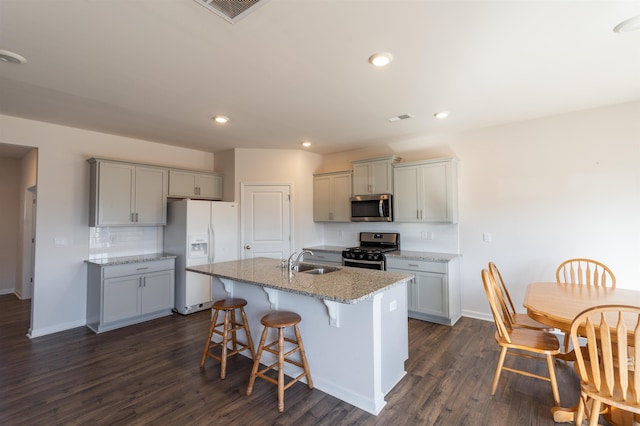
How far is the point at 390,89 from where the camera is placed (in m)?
2.82

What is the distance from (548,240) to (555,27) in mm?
2578

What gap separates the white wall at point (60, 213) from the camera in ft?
12.0

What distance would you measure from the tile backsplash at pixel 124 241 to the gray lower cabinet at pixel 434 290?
366 cm

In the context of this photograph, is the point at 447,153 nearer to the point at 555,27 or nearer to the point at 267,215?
the point at 555,27

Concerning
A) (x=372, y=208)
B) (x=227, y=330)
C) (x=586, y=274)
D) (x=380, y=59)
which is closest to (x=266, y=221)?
(x=372, y=208)

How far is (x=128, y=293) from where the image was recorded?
390cm

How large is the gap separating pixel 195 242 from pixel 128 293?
1.03 metres

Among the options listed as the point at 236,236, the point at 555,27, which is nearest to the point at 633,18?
the point at 555,27

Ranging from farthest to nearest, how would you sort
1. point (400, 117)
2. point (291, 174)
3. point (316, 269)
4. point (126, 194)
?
point (291, 174) < point (126, 194) < point (400, 117) < point (316, 269)

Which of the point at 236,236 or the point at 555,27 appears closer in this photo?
the point at 555,27

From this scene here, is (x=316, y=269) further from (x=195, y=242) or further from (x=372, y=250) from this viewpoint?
(x=195, y=242)

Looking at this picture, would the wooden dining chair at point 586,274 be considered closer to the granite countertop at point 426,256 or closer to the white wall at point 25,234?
the granite countertop at point 426,256

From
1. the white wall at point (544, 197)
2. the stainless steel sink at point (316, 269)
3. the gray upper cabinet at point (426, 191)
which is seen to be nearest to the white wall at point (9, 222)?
the stainless steel sink at point (316, 269)

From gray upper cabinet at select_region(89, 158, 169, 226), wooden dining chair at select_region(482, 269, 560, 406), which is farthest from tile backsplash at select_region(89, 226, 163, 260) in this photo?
wooden dining chair at select_region(482, 269, 560, 406)
